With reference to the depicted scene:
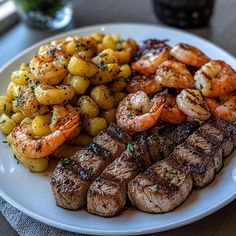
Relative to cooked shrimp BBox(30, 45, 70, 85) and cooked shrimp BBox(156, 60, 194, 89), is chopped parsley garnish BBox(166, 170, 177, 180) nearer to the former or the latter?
cooked shrimp BBox(156, 60, 194, 89)

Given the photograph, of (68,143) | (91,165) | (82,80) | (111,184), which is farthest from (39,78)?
(111,184)

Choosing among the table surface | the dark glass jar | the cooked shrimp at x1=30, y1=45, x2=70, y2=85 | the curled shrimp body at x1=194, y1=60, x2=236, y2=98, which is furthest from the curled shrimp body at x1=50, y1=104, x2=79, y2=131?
the dark glass jar

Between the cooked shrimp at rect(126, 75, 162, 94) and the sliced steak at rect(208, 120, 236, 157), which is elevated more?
the cooked shrimp at rect(126, 75, 162, 94)

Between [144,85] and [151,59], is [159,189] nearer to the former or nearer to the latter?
[144,85]

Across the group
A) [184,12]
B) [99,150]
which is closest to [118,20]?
[184,12]

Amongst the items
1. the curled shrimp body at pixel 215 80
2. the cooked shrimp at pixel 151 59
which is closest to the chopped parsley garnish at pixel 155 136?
the curled shrimp body at pixel 215 80

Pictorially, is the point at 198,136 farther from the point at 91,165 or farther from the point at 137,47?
the point at 137,47
